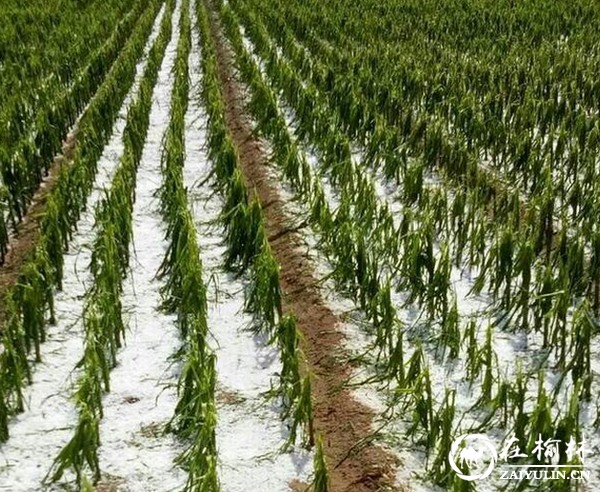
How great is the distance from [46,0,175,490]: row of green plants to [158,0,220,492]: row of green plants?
290mm

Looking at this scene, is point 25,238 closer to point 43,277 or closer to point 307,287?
point 43,277

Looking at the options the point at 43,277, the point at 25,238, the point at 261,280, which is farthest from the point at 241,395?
the point at 25,238

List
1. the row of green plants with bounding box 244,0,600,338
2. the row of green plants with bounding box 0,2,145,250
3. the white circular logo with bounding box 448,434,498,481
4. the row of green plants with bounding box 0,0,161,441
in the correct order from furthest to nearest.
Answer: the row of green plants with bounding box 0,2,145,250, the row of green plants with bounding box 244,0,600,338, the row of green plants with bounding box 0,0,161,441, the white circular logo with bounding box 448,434,498,481

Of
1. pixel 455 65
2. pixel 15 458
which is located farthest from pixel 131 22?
pixel 15 458

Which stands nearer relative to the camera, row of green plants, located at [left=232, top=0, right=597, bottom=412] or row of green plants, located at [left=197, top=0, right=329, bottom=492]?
row of green plants, located at [left=197, top=0, right=329, bottom=492]

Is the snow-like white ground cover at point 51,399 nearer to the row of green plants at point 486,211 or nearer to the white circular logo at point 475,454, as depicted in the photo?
the white circular logo at point 475,454

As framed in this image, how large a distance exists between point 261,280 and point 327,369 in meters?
0.58

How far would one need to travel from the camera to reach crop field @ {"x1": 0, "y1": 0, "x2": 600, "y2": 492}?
2867mm

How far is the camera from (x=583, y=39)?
9852 millimetres

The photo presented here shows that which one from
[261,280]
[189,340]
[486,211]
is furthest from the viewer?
[486,211]

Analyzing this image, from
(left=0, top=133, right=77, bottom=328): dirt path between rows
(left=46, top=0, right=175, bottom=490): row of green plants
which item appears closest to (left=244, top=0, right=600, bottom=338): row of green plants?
(left=46, top=0, right=175, bottom=490): row of green plants

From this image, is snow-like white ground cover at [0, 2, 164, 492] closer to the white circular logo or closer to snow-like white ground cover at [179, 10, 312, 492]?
snow-like white ground cover at [179, 10, 312, 492]

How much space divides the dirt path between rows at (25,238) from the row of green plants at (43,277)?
0.17 metres

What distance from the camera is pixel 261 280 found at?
3.74 m
